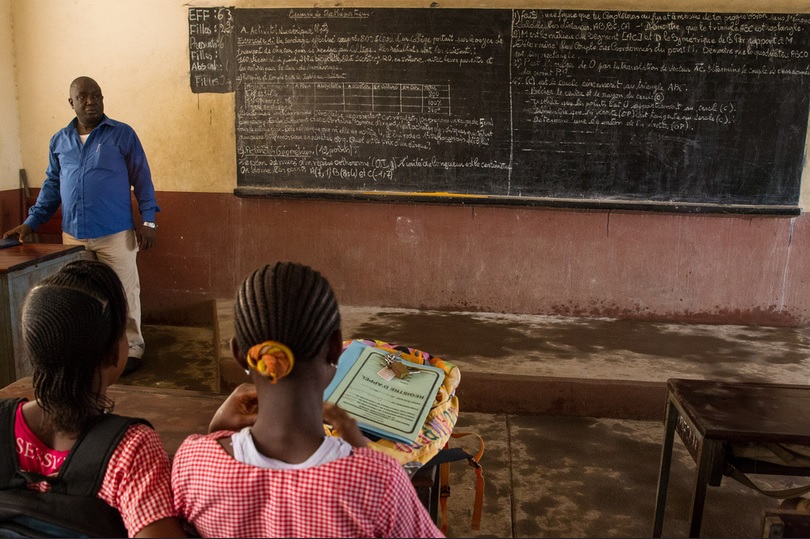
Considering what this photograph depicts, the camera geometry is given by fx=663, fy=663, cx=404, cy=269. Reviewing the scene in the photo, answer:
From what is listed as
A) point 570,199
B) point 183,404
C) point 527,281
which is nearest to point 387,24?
point 570,199

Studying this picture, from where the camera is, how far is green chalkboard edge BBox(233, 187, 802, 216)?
4094 millimetres

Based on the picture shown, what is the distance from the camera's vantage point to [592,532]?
2369mm

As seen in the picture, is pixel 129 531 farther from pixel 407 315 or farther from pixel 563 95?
pixel 563 95

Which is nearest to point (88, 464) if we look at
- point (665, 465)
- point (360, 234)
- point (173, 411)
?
point (173, 411)

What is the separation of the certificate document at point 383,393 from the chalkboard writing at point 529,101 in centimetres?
274

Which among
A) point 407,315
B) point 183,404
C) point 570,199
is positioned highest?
point 570,199

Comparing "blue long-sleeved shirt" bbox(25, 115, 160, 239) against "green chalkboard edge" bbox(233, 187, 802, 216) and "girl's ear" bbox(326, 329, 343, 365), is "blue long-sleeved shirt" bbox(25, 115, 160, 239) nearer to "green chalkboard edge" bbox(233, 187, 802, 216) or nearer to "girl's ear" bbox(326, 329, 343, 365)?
"green chalkboard edge" bbox(233, 187, 802, 216)

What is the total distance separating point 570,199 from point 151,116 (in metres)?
2.83

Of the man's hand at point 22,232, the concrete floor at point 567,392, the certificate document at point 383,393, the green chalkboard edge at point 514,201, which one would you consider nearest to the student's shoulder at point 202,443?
the certificate document at point 383,393

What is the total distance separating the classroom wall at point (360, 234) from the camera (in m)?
4.19

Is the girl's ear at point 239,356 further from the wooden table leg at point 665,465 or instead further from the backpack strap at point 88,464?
the wooden table leg at point 665,465

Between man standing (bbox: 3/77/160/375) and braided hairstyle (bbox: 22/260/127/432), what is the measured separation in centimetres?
273

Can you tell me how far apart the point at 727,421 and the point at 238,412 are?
1271 mm

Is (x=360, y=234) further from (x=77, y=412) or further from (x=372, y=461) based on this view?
(x=372, y=461)
